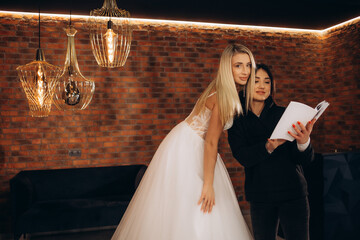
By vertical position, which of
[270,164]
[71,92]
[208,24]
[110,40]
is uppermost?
[208,24]

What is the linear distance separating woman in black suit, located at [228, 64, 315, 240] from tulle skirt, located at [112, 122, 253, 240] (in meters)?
0.18

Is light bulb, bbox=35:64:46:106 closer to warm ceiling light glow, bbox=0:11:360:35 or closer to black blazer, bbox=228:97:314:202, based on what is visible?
black blazer, bbox=228:97:314:202

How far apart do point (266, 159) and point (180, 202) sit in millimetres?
542

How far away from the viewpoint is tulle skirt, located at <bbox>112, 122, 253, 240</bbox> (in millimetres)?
1734

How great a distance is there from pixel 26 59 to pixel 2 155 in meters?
1.21

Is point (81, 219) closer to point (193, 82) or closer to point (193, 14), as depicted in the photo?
point (193, 82)

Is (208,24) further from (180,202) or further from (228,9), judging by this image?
(180,202)

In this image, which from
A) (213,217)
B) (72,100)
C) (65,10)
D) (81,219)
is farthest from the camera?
(65,10)

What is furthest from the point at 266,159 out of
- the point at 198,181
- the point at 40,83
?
the point at 40,83

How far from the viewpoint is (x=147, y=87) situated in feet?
13.8

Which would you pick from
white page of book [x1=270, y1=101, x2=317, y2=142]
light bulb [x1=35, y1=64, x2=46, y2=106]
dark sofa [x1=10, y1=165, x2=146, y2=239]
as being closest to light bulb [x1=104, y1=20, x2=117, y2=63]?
light bulb [x1=35, y1=64, x2=46, y2=106]

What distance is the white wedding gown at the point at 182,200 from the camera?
174cm

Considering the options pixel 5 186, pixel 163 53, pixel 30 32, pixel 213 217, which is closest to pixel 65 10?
pixel 30 32

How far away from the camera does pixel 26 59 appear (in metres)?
3.83
